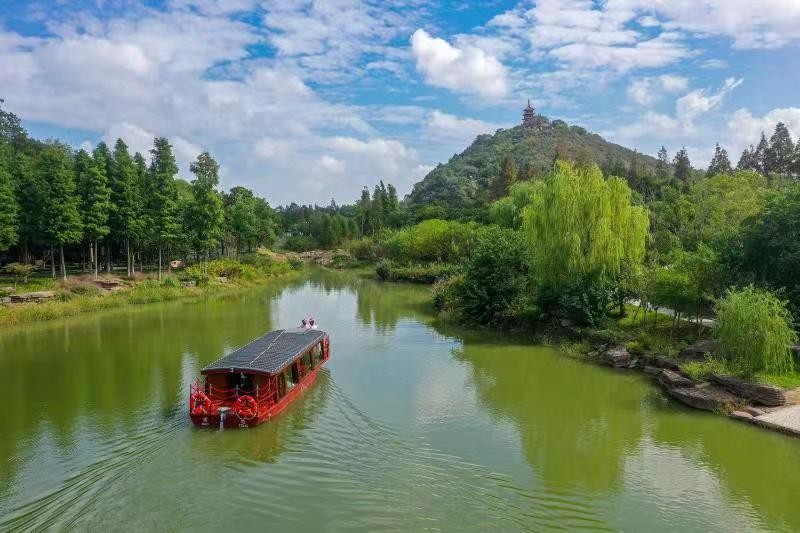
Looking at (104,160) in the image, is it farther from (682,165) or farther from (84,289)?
(682,165)

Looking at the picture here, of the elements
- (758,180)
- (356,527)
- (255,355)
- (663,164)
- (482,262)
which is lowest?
(356,527)

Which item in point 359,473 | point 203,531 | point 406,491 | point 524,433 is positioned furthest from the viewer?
point 524,433

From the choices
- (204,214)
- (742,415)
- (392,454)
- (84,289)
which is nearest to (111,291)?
(84,289)

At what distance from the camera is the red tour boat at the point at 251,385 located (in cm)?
1568

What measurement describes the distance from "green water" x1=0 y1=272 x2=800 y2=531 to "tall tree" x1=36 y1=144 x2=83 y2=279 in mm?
17801

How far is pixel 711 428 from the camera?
16516 millimetres

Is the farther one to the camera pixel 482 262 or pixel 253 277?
pixel 253 277

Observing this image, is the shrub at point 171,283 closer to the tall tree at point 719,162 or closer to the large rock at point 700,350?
the large rock at point 700,350

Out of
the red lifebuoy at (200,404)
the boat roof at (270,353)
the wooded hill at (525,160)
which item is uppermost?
the wooded hill at (525,160)

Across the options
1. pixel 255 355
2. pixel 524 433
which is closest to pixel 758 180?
pixel 524 433

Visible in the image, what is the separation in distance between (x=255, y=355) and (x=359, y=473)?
669cm

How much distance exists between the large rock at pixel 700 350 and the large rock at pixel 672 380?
115 cm

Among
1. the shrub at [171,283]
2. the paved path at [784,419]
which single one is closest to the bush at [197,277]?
the shrub at [171,283]

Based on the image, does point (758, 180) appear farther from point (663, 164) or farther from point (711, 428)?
point (663, 164)
